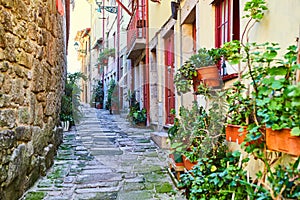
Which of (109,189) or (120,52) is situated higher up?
(120,52)

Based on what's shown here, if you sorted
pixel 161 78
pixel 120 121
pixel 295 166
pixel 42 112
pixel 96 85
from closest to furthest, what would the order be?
pixel 295 166
pixel 42 112
pixel 161 78
pixel 120 121
pixel 96 85

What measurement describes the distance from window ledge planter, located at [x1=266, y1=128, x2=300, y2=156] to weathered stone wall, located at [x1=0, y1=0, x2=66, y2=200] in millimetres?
1832

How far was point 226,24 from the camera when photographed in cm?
305

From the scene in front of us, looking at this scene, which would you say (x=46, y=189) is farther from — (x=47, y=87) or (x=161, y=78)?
(x=161, y=78)

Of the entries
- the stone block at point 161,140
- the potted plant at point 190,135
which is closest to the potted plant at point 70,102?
the stone block at point 161,140

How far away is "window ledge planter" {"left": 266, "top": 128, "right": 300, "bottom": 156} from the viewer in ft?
4.25

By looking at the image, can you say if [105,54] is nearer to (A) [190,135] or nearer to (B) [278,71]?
(A) [190,135]

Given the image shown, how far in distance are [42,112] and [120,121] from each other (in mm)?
5430

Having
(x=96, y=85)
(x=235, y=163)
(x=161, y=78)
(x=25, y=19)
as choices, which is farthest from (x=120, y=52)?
(x=235, y=163)

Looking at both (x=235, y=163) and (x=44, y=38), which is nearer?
(x=235, y=163)

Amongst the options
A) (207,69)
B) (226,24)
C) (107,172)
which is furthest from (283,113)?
(107,172)

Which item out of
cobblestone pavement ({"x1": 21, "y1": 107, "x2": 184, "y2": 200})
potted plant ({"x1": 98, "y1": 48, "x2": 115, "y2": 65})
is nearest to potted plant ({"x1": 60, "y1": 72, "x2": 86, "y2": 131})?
cobblestone pavement ({"x1": 21, "y1": 107, "x2": 184, "y2": 200})

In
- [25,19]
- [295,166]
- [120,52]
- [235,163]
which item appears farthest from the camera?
[120,52]

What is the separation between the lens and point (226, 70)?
2930mm
